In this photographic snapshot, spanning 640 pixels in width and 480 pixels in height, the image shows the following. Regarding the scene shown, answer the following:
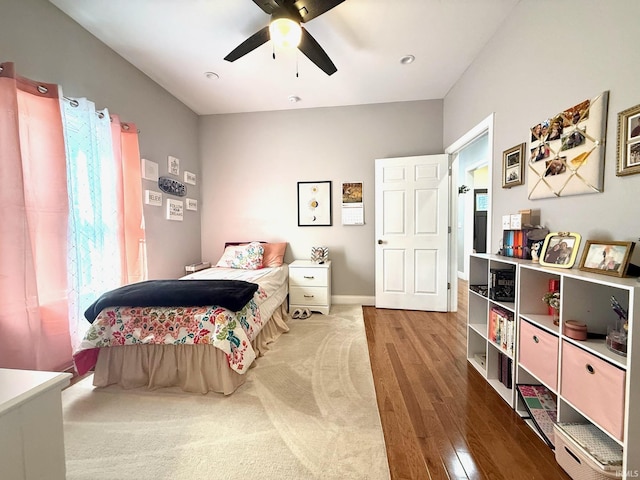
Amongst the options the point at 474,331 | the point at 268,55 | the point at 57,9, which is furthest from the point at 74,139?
the point at 474,331

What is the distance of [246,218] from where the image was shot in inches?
142

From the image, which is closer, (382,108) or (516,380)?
(516,380)

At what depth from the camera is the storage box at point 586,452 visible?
3.10 ft

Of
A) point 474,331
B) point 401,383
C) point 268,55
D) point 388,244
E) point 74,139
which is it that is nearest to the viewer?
point 401,383

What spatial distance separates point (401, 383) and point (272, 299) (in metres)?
1.39

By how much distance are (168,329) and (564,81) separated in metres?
2.93

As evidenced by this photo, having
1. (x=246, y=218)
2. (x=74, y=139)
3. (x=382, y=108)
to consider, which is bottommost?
(x=246, y=218)

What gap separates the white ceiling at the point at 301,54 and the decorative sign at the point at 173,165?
82 centimetres

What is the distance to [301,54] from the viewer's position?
7.58 feet

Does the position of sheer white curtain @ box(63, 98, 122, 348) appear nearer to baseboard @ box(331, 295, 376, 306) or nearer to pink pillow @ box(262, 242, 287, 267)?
pink pillow @ box(262, 242, 287, 267)

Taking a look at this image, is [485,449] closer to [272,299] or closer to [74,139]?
[272,299]

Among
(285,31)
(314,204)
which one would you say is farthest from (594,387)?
(314,204)

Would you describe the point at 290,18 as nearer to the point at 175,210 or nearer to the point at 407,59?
the point at 407,59

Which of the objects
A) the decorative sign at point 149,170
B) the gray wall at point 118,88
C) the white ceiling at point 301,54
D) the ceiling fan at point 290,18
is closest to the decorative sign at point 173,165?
the gray wall at point 118,88
